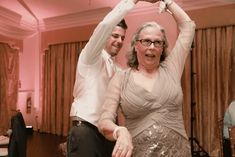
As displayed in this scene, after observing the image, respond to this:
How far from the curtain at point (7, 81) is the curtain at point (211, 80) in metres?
3.73

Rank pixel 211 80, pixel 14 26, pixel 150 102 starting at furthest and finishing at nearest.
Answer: pixel 14 26
pixel 211 80
pixel 150 102

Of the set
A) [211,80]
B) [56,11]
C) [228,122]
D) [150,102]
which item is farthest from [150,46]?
[56,11]

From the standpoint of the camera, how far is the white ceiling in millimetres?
5617

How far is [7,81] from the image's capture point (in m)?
6.87

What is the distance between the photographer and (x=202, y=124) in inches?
199

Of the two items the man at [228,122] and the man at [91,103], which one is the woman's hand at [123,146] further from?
the man at [228,122]

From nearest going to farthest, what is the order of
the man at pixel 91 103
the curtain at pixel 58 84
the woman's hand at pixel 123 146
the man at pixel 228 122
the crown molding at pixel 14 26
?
the woman's hand at pixel 123 146 < the man at pixel 91 103 < the man at pixel 228 122 < the crown molding at pixel 14 26 < the curtain at pixel 58 84

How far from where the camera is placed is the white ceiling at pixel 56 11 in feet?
18.4

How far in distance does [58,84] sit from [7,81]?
1066mm

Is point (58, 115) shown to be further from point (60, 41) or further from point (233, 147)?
point (233, 147)

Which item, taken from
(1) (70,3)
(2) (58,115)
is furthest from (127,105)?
(2) (58,115)

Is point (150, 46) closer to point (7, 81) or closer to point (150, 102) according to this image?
point (150, 102)

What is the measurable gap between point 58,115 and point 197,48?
3.23 meters

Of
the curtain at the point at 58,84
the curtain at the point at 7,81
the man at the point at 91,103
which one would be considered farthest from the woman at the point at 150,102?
the curtain at the point at 7,81
